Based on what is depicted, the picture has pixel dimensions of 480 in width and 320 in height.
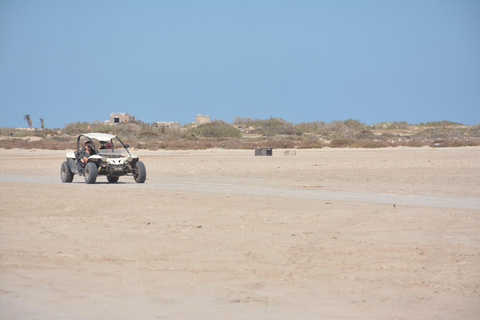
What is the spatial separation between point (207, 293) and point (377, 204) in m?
8.09

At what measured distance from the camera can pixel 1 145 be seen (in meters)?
50.5

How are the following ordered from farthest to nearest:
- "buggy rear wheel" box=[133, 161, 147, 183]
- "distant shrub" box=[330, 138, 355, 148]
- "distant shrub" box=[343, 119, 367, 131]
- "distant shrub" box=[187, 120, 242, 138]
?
"distant shrub" box=[343, 119, 367, 131] → "distant shrub" box=[187, 120, 242, 138] → "distant shrub" box=[330, 138, 355, 148] → "buggy rear wheel" box=[133, 161, 147, 183]

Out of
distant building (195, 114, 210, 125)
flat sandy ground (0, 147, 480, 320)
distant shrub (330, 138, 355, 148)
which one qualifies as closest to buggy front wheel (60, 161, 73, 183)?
flat sandy ground (0, 147, 480, 320)

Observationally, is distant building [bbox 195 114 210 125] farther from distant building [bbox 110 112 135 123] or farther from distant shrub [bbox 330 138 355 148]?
distant shrub [bbox 330 138 355 148]

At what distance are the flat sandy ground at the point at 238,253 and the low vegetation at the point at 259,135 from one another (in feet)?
108

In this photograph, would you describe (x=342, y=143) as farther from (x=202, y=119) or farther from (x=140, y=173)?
(x=202, y=119)

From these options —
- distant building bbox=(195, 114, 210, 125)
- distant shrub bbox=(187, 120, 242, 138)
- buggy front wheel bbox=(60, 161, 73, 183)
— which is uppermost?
distant building bbox=(195, 114, 210, 125)

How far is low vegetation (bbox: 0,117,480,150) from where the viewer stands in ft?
163

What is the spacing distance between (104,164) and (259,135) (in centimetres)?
5669

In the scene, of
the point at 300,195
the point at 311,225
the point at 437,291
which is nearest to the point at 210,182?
the point at 300,195

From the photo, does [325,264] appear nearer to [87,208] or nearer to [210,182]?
[87,208]

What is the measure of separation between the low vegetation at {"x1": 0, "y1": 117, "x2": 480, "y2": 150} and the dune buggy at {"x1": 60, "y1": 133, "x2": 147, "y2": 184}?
26779mm

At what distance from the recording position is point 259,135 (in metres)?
75.3

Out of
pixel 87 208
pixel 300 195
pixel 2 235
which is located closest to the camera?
pixel 2 235
